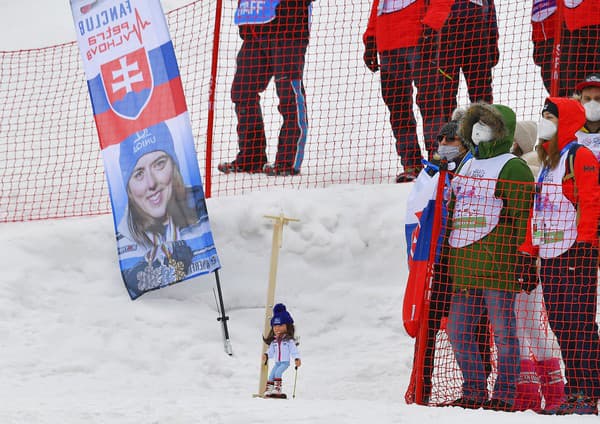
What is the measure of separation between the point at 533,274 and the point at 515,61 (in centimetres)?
779

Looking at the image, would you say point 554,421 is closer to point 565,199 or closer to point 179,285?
point 565,199

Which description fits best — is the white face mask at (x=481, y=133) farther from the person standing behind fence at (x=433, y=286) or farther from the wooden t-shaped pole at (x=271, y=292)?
the wooden t-shaped pole at (x=271, y=292)

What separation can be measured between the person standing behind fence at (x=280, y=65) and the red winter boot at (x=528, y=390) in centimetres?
391

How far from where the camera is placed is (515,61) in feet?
44.5

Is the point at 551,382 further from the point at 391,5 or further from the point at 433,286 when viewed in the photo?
the point at 391,5

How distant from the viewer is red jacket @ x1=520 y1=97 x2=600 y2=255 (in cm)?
590

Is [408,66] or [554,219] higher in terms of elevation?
[408,66]

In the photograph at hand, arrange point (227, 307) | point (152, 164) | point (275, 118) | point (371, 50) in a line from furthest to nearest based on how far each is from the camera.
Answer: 1. point (275, 118)
2. point (371, 50)
3. point (227, 307)
4. point (152, 164)

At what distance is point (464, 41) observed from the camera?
29.9 ft

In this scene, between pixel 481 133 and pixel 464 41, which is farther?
pixel 464 41

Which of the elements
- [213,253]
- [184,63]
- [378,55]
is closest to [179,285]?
[213,253]

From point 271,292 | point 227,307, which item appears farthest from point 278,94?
point 271,292

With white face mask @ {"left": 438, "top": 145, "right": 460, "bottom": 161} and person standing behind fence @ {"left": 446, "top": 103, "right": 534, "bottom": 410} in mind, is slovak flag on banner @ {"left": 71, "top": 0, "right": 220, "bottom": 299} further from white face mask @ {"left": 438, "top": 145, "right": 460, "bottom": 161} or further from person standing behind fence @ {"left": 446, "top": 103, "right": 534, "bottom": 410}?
person standing behind fence @ {"left": 446, "top": 103, "right": 534, "bottom": 410}

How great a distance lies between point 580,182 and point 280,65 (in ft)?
13.4
